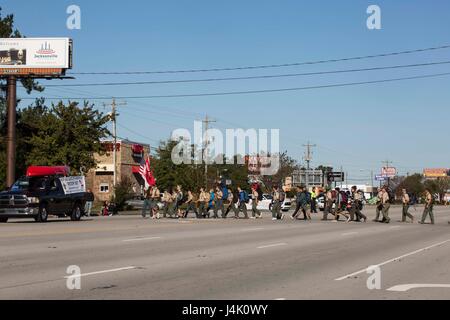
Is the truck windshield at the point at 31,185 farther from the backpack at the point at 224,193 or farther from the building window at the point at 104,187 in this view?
the building window at the point at 104,187

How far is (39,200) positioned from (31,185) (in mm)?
1217

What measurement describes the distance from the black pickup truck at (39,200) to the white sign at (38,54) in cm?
2603

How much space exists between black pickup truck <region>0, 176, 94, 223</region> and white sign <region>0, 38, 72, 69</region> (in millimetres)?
26032

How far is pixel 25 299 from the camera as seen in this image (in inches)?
374

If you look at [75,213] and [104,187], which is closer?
[75,213]

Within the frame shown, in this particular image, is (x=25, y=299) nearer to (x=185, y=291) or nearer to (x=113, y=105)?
(x=185, y=291)

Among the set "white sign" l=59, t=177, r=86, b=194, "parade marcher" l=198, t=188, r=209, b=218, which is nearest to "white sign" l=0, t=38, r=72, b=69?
"parade marcher" l=198, t=188, r=209, b=218

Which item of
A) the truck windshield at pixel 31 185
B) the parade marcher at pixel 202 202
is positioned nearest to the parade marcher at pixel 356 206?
the parade marcher at pixel 202 202

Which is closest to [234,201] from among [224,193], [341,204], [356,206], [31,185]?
[224,193]

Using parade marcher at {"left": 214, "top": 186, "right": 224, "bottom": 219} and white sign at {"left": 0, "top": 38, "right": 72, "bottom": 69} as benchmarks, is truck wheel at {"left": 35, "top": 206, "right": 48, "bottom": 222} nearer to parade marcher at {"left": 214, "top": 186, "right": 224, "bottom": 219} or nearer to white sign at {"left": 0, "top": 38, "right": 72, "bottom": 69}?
parade marcher at {"left": 214, "top": 186, "right": 224, "bottom": 219}

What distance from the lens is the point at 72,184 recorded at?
107 ft

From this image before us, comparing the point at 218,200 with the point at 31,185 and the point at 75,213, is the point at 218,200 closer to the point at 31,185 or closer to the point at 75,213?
the point at 75,213

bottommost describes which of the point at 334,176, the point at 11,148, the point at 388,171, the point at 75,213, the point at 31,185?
the point at 75,213
